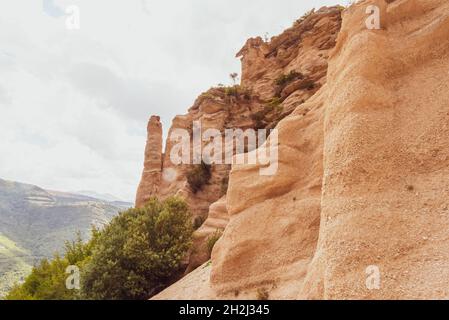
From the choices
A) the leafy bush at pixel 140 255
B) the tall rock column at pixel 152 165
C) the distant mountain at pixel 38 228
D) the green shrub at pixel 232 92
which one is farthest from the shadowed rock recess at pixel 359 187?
the distant mountain at pixel 38 228

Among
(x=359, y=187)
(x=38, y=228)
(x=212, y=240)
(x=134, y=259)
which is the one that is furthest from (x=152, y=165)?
(x=38, y=228)

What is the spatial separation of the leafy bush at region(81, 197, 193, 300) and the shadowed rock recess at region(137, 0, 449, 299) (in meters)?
2.10

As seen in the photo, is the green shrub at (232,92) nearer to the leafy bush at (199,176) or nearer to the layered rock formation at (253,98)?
the layered rock formation at (253,98)

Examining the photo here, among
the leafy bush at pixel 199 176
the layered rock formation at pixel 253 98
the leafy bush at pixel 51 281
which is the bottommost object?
the leafy bush at pixel 51 281

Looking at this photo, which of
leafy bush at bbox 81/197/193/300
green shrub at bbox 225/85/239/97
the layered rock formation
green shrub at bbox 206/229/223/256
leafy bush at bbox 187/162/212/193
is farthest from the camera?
green shrub at bbox 225/85/239/97

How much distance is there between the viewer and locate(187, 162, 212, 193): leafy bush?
29344 mm

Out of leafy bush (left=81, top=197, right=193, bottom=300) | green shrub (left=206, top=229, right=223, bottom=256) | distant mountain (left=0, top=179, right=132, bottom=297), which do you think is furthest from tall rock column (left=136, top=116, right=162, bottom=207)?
distant mountain (left=0, top=179, right=132, bottom=297)

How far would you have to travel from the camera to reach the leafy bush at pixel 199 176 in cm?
2934

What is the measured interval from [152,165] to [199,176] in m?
11.0

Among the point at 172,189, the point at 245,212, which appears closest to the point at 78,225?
the point at 172,189

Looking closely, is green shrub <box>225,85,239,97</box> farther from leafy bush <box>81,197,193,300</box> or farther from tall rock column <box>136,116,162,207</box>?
leafy bush <box>81,197,193,300</box>

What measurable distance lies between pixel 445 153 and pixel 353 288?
3899mm

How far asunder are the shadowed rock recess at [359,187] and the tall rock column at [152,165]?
20.9m

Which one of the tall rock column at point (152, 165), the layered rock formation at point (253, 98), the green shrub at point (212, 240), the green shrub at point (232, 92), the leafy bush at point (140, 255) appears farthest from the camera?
the tall rock column at point (152, 165)
